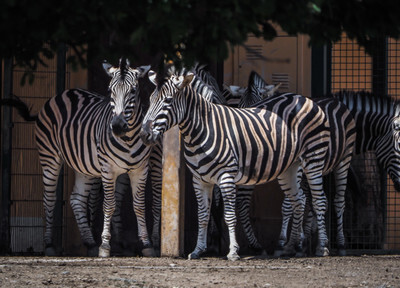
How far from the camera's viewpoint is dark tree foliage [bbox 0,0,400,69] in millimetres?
4219

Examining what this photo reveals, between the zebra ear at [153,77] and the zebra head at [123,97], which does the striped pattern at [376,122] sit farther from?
the zebra head at [123,97]

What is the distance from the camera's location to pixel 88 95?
10500 millimetres

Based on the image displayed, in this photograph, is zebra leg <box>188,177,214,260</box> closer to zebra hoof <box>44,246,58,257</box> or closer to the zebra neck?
the zebra neck

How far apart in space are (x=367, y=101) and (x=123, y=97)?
3.22 m

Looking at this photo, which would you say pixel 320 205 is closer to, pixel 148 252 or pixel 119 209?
pixel 148 252

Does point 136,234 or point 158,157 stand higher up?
point 158,157

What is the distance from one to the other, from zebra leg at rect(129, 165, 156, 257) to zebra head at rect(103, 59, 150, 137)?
23.6 inches

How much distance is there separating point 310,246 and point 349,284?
11.4 ft

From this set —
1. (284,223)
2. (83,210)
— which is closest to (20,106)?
(83,210)

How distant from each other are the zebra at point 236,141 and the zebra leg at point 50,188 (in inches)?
68.3

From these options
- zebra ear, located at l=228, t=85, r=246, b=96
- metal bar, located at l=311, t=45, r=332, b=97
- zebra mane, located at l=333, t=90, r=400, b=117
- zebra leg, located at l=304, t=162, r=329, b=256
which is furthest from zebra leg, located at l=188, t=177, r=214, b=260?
zebra mane, located at l=333, t=90, r=400, b=117

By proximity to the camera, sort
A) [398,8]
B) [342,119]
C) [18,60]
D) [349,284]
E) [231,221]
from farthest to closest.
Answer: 1. [342,119]
2. [231,221]
3. [349,284]
4. [18,60]
5. [398,8]

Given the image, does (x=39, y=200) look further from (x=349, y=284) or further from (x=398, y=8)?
(x=398, y=8)

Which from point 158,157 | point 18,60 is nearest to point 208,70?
point 158,157
